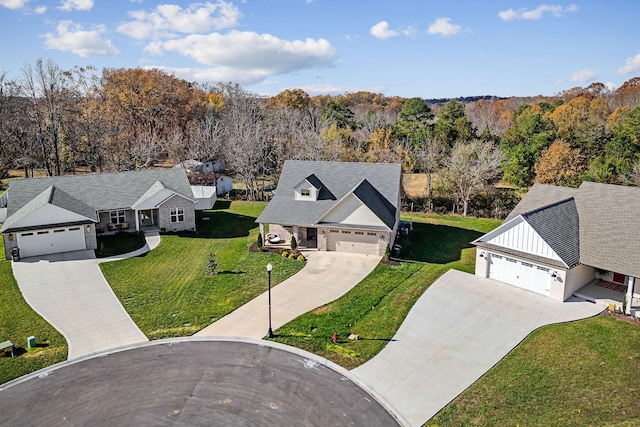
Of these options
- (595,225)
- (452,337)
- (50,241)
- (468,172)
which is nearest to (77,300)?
(50,241)

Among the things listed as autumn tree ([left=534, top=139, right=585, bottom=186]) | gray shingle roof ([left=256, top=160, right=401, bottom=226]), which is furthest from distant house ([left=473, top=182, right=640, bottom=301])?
autumn tree ([left=534, top=139, right=585, bottom=186])

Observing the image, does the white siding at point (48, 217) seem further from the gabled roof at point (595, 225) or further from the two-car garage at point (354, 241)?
the gabled roof at point (595, 225)

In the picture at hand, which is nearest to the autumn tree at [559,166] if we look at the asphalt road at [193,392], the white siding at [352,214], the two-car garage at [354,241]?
the two-car garage at [354,241]

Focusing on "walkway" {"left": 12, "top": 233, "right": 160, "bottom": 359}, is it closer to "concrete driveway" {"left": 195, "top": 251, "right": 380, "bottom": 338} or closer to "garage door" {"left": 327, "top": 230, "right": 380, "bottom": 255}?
"concrete driveway" {"left": 195, "top": 251, "right": 380, "bottom": 338}

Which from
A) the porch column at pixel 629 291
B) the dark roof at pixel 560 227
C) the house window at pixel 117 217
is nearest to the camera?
the porch column at pixel 629 291

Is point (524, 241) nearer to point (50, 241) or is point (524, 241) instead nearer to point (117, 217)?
point (117, 217)

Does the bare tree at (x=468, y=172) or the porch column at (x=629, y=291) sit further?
the bare tree at (x=468, y=172)

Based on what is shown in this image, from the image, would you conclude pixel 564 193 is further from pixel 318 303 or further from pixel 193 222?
pixel 193 222
